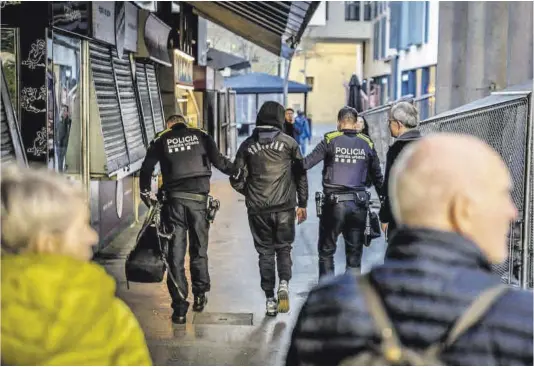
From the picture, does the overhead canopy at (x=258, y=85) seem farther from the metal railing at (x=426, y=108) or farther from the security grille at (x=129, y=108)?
the security grille at (x=129, y=108)

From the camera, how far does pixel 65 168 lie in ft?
30.9

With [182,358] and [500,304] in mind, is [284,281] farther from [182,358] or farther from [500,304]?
[500,304]

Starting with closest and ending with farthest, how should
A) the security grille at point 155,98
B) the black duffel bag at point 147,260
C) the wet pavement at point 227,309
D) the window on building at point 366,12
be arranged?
the wet pavement at point 227,309, the black duffel bag at point 147,260, the security grille at point 155,98, the window on building at point 366,12

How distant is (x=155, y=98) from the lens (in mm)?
14938

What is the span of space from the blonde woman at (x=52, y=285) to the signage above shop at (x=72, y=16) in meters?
5.88

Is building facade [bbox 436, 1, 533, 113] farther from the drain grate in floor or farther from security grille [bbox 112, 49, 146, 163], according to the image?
the drain grate in floor

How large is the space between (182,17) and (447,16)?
16.3 feet

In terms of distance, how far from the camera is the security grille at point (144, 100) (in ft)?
43.6

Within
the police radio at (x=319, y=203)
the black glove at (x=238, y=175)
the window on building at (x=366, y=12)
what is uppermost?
the window on building at (x=366, y=12)

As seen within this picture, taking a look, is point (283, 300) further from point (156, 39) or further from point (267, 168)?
point (156, 39)

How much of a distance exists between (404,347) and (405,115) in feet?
16.4

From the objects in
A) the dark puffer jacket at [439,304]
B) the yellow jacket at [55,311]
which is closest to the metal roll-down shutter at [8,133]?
the yellow jacket at [55,311]

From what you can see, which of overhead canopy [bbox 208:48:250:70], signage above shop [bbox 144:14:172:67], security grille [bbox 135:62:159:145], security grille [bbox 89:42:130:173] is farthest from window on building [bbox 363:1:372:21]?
security grille [bbox 89:42:130:173]

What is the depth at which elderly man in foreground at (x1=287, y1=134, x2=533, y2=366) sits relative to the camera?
2332mm
